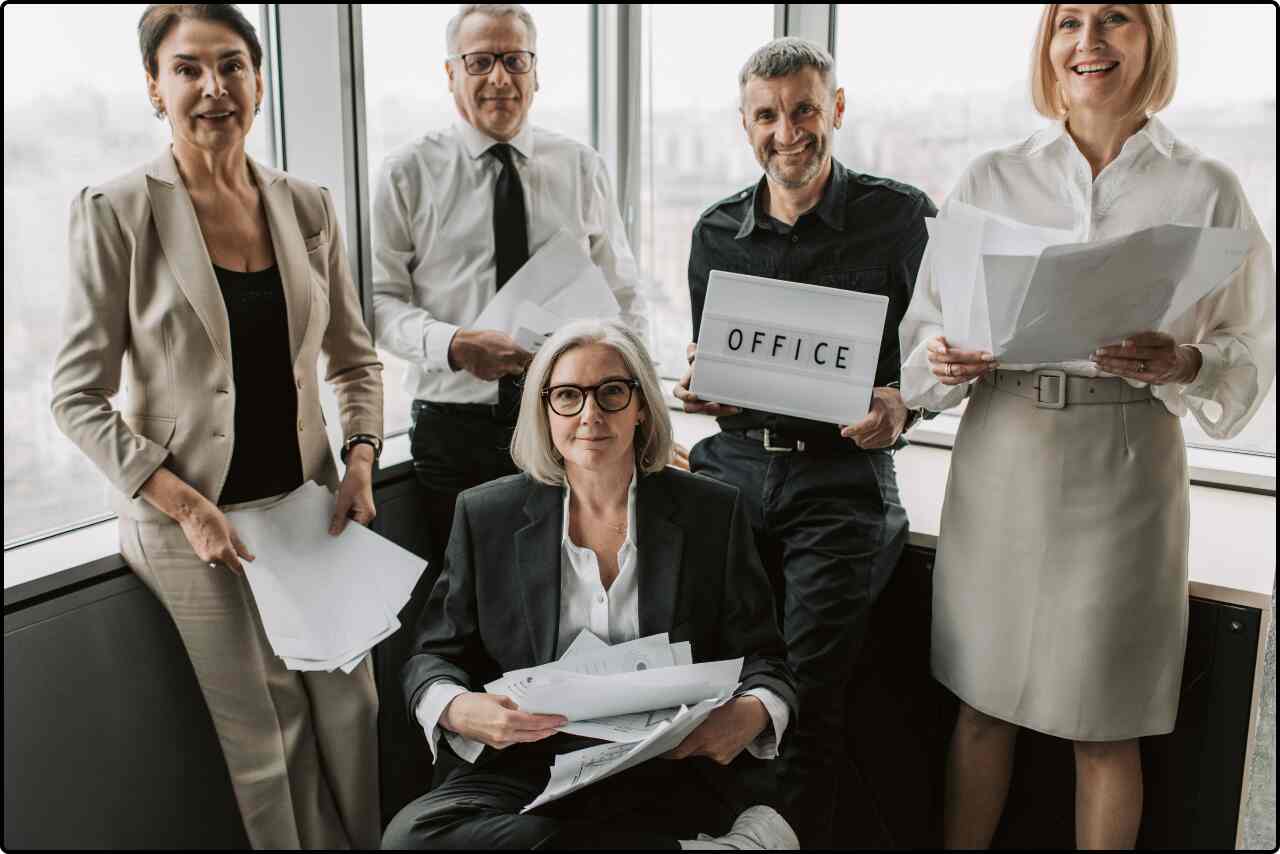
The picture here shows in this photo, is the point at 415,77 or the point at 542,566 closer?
the point at 542,566

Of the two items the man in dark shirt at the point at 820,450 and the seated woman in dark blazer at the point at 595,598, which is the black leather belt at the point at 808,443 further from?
the seated woman in dark blazer at the point at 595,598

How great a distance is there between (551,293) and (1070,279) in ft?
3.82

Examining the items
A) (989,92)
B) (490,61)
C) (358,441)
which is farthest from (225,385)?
(989,92)

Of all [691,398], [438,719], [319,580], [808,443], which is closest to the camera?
[438,719]

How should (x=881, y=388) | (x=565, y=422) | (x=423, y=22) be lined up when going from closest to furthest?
(x=565, y=422) < (x=881, y=388) < (x=423, y=22)

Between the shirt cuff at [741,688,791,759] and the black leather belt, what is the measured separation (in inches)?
26.2

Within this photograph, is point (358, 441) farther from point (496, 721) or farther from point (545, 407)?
point (496, 721)

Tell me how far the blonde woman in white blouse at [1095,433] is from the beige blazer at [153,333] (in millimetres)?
1314

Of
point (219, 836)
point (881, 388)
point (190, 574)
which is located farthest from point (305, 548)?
point (881, 388)

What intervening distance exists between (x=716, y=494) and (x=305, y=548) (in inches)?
33.0

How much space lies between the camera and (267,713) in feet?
7.03

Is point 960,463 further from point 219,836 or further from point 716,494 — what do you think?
point 219,836

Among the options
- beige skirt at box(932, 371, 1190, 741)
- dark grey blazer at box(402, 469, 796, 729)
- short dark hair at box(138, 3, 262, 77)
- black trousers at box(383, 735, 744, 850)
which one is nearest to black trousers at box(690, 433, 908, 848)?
beige skirt at box(932, 371, 1190, 741)

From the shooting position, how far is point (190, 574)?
206cm
